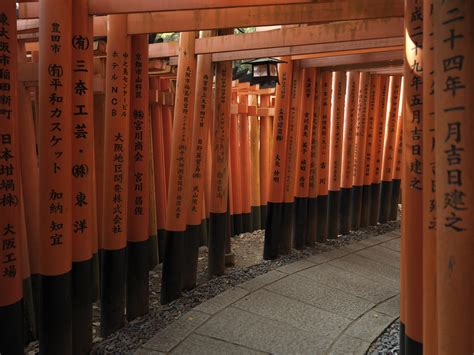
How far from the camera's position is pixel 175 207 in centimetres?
561

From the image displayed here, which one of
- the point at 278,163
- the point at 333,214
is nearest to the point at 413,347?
the point at 278,163

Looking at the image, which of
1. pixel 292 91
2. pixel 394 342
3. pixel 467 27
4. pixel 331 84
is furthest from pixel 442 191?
pixel 331 84

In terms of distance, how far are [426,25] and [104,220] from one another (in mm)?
3627

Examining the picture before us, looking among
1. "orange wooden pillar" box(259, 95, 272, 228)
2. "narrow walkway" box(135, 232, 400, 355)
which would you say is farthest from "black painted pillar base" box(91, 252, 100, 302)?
"orange wooden pillar" box(259, 95, 272, 228)

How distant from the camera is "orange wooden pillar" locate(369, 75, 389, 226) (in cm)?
904

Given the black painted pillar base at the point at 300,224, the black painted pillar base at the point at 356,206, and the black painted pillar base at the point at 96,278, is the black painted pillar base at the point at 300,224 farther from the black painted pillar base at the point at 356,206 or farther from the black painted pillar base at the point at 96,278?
the black painted pillar base at the point at 96,278

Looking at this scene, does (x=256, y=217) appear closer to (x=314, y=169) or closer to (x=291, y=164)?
(x=314, y=169)

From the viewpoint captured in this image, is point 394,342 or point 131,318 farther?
point 131,318

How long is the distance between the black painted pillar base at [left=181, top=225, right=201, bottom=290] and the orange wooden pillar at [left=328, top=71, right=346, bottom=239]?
3371mm

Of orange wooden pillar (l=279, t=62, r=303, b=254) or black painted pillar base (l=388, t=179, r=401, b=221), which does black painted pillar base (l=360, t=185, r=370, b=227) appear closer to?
black painted pillar base (l=388, t=179, r=401, b=221)

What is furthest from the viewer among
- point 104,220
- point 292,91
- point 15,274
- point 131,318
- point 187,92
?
point 292,91

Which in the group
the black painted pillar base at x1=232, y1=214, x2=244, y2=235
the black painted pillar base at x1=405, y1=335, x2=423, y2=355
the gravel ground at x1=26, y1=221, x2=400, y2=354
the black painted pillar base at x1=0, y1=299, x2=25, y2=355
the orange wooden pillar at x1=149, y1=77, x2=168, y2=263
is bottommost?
the gravel ground at x1=26, y1=221, x2=400, y2=354

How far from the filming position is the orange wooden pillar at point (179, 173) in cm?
558

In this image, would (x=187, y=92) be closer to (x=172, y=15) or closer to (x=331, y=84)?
(x=172, y=15)
